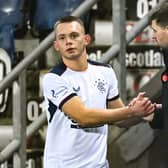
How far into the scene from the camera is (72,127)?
145 inches

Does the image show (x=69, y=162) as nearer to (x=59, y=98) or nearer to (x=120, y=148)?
(x=59, y=98)

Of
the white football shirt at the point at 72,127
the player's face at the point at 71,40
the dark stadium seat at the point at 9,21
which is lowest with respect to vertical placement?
the white football shirt at the point at 72,127

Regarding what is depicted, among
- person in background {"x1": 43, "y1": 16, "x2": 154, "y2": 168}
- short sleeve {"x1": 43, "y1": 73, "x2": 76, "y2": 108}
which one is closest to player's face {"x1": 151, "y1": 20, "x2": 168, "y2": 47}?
person in background {"x1": 43, "y1": 16, "x2": 154, "y2": 168}

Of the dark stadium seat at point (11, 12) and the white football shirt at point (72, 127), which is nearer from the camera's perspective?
the white football shirt at point (72, 127)

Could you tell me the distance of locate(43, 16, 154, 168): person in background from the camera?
143 inches

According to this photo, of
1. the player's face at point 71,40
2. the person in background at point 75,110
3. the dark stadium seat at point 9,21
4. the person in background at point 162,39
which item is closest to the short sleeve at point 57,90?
the person in background at point 75,110

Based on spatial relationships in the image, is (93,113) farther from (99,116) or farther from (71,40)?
(71,40)

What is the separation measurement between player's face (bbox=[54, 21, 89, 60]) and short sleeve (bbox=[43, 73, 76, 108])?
0.14 meters

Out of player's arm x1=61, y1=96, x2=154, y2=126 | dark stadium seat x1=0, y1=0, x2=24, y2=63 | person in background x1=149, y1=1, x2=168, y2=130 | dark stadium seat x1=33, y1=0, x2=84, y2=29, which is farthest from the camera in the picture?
dark stadium seat x1=33, y1=0, x2=84, y2=29

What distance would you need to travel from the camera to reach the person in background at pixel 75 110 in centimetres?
364

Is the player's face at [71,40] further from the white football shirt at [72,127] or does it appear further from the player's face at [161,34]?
the player's face at [161,34]

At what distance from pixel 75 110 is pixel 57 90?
16 centimetres

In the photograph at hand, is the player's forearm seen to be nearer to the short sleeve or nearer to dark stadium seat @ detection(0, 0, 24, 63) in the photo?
the short sleeve

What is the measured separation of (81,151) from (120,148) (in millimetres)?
1623
